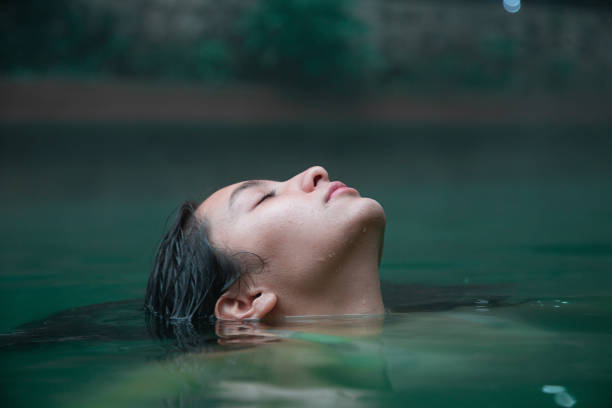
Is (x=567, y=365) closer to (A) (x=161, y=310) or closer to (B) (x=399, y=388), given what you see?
(B) (x=399, y=388)

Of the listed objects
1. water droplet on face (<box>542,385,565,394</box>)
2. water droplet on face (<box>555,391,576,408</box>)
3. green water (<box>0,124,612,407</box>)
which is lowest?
water droplet on face (<box>555,391,576,408</box>)

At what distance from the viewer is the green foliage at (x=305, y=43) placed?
9.53 metres

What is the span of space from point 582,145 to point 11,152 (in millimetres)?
6822

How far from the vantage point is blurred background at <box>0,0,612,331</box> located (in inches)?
264

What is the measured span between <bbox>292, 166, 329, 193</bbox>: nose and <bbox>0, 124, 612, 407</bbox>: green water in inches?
17.6

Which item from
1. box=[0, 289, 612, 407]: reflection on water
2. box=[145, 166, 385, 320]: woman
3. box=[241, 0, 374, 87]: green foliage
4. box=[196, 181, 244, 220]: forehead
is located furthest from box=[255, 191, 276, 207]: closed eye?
box=[241, 0, 374, 87]: green foliage

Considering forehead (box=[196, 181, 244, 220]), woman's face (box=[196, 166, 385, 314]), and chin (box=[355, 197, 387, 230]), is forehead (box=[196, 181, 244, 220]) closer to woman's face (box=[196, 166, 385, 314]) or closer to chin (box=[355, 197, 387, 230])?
woman's face (box=[196, 166, 385, 314])

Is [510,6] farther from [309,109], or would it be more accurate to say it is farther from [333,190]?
[333,190]

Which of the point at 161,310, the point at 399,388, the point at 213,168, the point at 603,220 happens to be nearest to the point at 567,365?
the point at 399,388

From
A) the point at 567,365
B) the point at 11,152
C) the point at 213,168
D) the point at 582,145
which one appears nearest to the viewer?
the point at 567,365

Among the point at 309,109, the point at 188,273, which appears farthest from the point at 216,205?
the point at 309,109

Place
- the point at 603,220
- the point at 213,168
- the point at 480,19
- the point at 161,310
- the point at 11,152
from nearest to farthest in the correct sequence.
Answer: the point at 161,310
the point at 603,220
the point at 11,152
the point at 213,168
the point at 480,19

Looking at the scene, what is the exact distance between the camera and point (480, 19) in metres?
10.2

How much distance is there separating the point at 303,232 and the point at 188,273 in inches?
18.5
